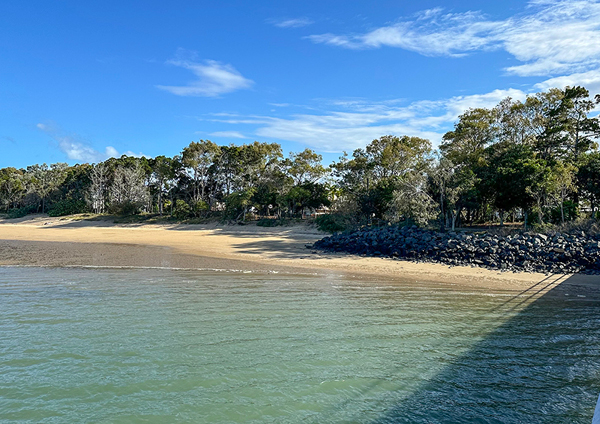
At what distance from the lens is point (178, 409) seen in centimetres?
484

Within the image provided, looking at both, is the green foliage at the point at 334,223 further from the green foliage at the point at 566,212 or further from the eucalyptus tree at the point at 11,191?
the eucalyptus tree at the point at 11,191

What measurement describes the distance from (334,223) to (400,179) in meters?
8.09

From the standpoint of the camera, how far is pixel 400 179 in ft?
89.8

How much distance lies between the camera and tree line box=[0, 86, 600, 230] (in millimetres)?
26016

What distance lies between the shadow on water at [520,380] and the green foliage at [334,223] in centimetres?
2288

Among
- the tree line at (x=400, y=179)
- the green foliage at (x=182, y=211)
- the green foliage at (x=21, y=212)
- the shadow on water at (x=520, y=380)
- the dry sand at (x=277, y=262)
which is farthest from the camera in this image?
the green foliage at (x=21, y=212)

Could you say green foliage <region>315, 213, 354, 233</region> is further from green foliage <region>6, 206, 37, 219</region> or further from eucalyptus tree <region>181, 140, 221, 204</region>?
green foliage <region>6, 206, 37, 219</region>

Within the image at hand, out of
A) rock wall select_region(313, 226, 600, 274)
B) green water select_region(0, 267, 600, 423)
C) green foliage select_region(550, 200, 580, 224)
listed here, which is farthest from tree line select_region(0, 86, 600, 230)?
green water select_region(0, 267, 600, 423)

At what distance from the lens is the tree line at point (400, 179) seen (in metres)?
26.0

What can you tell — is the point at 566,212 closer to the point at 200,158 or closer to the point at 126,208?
the point at 200,158

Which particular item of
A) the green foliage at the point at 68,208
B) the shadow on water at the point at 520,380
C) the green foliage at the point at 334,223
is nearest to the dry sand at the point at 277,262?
the green foliage at the point at 334,223

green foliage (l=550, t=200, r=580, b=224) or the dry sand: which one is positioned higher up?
green foliage (l=550, t=200, r=580, b=224)

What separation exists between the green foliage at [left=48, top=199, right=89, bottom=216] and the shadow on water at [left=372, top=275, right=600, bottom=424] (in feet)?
190

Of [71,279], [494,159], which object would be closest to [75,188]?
[71,279]
